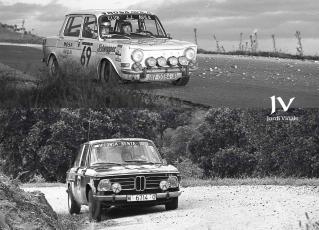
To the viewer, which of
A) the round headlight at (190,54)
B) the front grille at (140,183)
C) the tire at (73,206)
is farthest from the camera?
the tire at (73,206)

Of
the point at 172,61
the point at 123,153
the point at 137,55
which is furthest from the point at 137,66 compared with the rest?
the point at 123,153

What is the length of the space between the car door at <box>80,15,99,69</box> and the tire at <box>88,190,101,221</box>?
94.1 inches

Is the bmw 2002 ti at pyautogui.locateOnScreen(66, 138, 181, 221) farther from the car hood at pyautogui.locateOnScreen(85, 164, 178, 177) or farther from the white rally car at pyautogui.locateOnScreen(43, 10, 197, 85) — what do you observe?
the white rally car at pyautogui.locateOnScreen(43, 10, 197, 85)

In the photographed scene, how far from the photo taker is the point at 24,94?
60.1ft

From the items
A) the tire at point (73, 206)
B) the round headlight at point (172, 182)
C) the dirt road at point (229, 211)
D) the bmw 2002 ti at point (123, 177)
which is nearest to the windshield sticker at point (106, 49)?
the bmw 2002 ti at point (123, 177)

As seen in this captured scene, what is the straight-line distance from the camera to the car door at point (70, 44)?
56.3 ft

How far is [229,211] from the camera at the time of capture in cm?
1666

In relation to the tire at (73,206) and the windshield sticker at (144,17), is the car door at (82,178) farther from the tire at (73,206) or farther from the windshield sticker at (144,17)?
the windshield sticker at (144,17)

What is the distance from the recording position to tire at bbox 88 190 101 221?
53.3 feet

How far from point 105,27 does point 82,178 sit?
2.95m

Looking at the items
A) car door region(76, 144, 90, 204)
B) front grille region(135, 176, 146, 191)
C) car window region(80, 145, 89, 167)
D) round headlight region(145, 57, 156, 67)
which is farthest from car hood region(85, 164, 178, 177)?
round headlight region(145, 57, 156, 67)

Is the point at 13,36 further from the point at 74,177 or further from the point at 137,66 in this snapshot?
the point at 137,66

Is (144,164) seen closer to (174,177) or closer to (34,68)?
(174,177)

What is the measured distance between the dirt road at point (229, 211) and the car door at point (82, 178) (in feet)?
2.03
